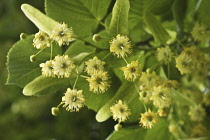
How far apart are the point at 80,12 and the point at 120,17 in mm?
209

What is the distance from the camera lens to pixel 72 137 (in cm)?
188

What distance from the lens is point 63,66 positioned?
0.74 metres

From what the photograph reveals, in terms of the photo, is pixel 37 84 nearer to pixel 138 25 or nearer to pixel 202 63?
pixel 138 25

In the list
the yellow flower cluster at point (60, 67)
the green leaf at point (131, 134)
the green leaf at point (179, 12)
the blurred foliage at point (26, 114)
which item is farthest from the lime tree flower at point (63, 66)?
the blurred foliage at point (26, 114)

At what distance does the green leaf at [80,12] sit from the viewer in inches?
34.3

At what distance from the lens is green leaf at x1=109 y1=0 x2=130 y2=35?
73cm

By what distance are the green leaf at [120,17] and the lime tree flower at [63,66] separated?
0.14 metres

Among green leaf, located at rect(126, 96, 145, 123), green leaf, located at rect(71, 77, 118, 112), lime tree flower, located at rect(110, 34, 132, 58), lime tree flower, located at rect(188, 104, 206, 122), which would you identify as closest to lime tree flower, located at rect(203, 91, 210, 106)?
lime tree flower, located at rect(188, 104, 206, 122)

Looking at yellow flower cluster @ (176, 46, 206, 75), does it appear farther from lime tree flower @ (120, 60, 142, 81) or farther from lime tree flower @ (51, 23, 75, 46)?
lime tree flower @ (51, 23, 75, 46)

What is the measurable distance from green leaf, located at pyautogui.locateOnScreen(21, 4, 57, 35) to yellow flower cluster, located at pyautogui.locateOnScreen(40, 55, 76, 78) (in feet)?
0.28

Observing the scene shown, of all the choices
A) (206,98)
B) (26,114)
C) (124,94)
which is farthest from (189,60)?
(26,114)

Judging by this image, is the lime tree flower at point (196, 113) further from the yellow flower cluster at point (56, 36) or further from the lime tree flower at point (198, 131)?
the yellow flower cluster at point (56, 36)

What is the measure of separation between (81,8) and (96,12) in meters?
0.05

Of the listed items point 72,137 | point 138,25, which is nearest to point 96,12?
point 138,25
